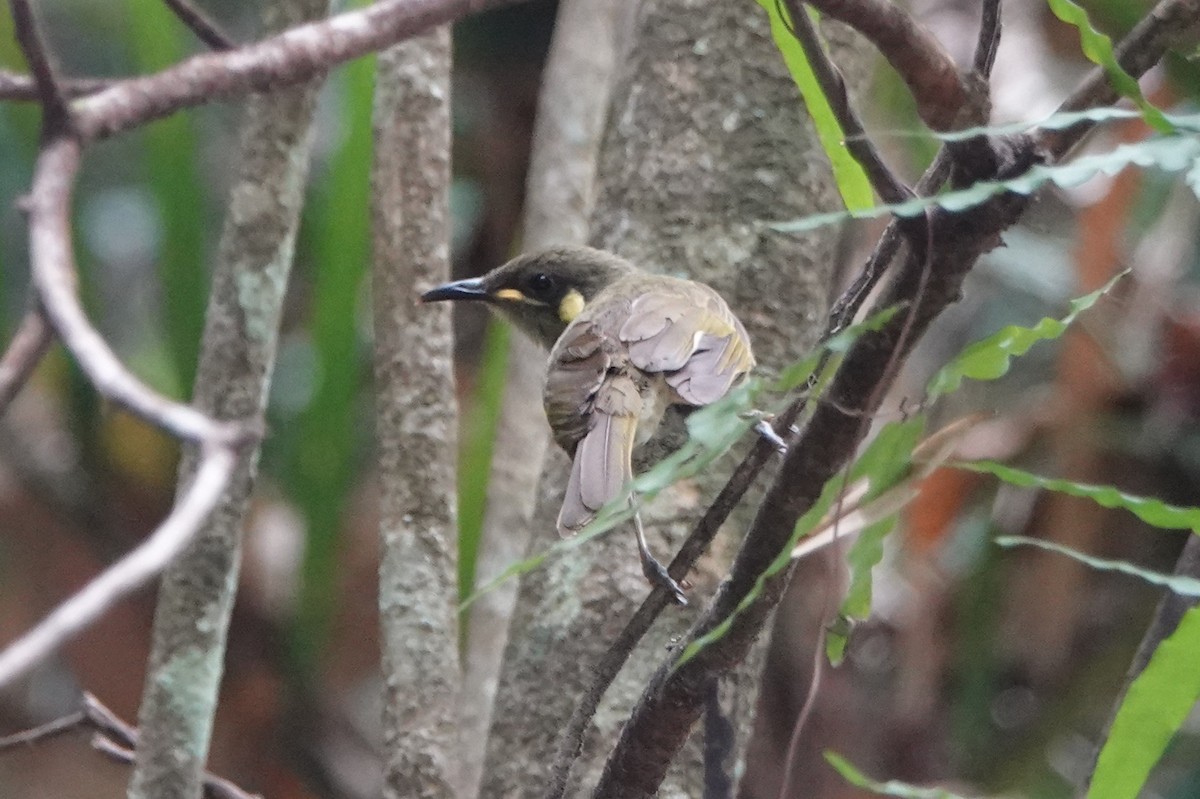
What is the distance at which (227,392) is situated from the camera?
90.3 inches

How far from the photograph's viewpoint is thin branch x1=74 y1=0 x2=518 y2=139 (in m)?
1.17

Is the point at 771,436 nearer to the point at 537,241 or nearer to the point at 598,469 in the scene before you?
the point at 598,469

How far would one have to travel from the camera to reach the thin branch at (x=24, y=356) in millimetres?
874

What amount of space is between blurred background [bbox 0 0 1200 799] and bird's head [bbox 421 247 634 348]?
3.40ft

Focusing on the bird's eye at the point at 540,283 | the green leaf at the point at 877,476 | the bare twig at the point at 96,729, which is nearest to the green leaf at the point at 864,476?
the green leaf at the point at 877,476

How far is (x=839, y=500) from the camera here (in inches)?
50.7

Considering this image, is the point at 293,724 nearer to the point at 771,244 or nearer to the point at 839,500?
the point at 771,244

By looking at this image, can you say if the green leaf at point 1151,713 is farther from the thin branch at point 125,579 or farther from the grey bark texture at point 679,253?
the thin branch at point 125,579

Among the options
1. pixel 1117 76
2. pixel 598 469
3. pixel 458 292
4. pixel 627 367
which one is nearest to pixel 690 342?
pixel 627 367

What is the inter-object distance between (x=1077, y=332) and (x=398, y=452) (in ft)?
9.50

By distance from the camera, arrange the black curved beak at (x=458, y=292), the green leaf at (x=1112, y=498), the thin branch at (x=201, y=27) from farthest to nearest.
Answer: the black curved beak at (x=458, y=292) → the thin branch at (x=201, y=27) → the green leaf at (x=1112, y=498)

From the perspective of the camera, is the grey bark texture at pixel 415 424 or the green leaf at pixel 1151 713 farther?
the grey bark texture at pixel 415 424

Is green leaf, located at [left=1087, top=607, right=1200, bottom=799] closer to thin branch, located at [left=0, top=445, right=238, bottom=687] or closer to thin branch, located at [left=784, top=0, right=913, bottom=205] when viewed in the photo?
thin branch, located at [left=784, top=0, right=913, bottom=205]

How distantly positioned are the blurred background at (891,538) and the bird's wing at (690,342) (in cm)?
168
